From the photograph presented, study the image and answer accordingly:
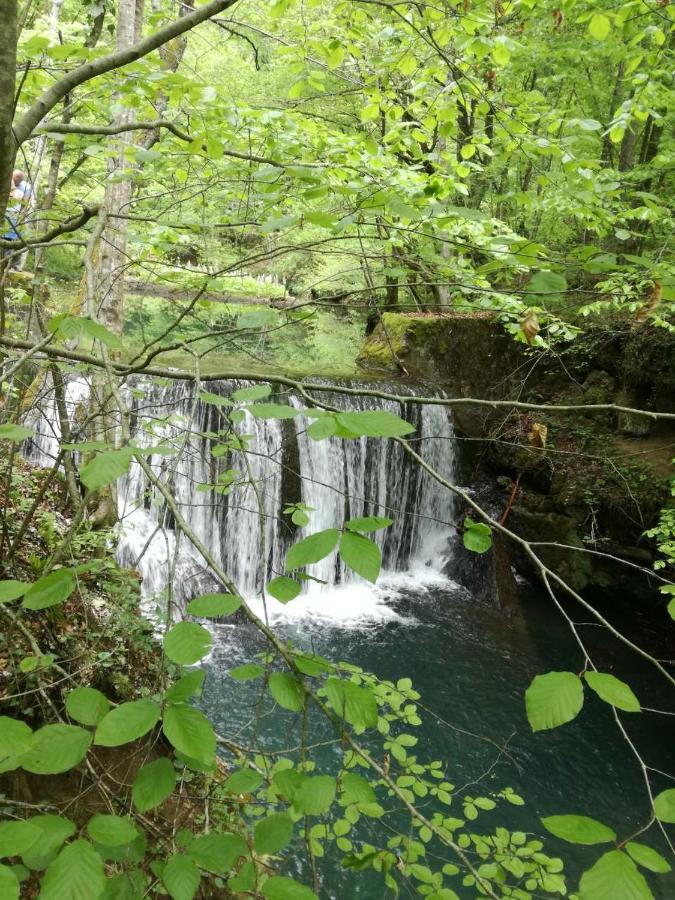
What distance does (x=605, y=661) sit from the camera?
24.3 ft

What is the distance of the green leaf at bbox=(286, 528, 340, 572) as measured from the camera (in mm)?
869

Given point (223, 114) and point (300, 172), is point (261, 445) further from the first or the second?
point (300, 172)

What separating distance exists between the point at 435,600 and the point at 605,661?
97.3 inches

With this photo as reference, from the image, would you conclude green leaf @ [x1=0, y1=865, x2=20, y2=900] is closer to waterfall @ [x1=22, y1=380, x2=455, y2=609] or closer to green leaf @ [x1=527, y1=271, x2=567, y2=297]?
green leaf @ [x1=527, y1=271, x2=567, y2=297]

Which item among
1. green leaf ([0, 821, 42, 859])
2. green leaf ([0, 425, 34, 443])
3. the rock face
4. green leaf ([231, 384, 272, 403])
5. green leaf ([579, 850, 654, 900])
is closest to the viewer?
green leaf ([579, 850, 654, 900])

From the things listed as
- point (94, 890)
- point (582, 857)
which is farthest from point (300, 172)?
point (582, 857)

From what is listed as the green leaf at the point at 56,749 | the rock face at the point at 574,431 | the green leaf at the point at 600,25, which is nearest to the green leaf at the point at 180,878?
the green leaf at the point at 56,749

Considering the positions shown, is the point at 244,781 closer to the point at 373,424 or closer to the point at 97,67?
the point at 373,424

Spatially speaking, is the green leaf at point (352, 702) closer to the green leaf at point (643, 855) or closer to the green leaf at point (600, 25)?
the green leaf at point (643, 855)

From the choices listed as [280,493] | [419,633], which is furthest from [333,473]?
[419,633]

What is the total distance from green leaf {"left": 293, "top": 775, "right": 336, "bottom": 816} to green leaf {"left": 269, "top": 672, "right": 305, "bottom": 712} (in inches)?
6.7

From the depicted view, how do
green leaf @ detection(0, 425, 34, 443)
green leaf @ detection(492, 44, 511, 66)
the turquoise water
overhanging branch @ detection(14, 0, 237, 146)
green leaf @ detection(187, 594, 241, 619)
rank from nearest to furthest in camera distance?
green leaf @ detection(187, 594, 241, 619)
green leaf @ detection(0, 425, 34, 443)
overhanging branch @ detection(14, 0, 237, 146)
green leaf @ detection(492, 44, 511, 66)
the turquoise water

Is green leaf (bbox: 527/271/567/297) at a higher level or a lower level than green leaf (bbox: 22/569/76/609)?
higher

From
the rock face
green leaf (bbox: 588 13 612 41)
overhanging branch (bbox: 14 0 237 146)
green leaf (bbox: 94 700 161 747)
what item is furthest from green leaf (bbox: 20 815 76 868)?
the rock face
